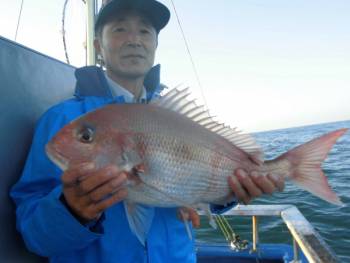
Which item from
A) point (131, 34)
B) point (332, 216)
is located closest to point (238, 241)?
point (131, 34)

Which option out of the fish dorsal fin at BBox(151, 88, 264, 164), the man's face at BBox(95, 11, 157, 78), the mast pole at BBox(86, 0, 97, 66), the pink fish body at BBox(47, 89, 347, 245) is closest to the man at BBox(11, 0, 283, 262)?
the man's face at BBox(95, 11, 157, 78)

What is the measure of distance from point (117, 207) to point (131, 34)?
4.28ft

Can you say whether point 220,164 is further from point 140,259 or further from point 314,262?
point 314,262

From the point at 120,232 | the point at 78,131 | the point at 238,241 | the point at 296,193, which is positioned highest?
the point at 78,131

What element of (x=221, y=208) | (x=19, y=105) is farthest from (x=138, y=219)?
(x=19, y=105)

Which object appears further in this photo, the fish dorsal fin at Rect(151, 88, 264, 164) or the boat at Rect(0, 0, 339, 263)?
the fish dorsal fin at Rect(151, 88, 264, 164)

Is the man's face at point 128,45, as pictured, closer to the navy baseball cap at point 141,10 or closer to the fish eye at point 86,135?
the navy baseball cap at point 141,10

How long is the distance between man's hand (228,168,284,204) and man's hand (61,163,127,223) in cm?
74

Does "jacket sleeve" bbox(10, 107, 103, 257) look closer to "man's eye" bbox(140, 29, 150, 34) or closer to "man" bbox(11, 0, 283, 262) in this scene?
"man" bbox(11, 0, 283, 262)

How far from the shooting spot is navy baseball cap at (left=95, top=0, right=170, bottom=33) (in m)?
2.41

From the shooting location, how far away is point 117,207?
1940 millimetres

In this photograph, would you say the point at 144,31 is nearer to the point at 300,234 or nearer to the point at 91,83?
the point at 91,83

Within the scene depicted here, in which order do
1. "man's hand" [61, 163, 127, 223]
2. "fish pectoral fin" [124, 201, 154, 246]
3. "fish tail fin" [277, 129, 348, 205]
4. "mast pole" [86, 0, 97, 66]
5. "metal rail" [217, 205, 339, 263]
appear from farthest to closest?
1. "mast pole" [86, 0, 97, 66]
2. "metal rail" [217, 205, 339, 263]
3. "fish tail fin" [277, 129, 348, 205]
4. "fish pectoral fin" [124, 201, 154, 246]
5. "man's hand" [61, 163, 127, 223]

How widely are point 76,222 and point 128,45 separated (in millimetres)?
1386
